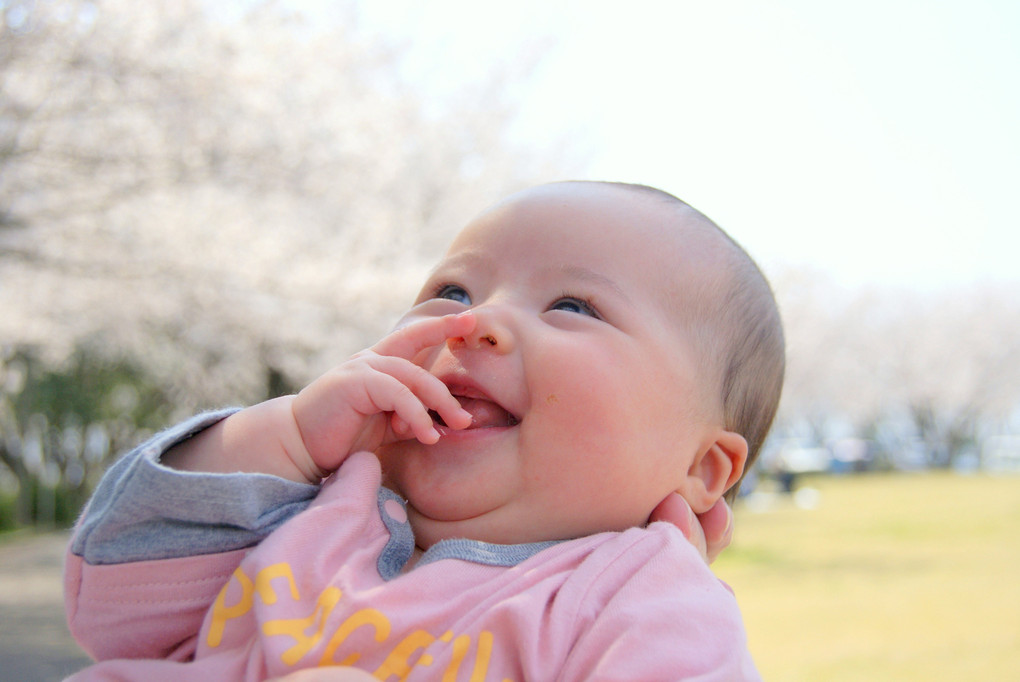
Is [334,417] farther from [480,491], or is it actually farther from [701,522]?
[701,522]

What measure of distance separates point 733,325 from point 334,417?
687 millimetres

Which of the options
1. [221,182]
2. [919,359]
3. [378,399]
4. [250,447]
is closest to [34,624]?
[221,182]

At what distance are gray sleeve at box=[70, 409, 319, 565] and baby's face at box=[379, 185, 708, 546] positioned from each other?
0.74 feet

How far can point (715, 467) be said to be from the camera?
1.43m

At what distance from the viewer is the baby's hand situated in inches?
44.6

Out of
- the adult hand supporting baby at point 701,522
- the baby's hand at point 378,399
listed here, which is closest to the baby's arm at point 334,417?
the baby's hand at point 378,399

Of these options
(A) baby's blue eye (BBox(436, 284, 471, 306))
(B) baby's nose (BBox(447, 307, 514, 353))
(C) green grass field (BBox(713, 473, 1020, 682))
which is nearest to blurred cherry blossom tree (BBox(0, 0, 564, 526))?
(A) baby's blue eye (BBox(436, 284, 471, 306))

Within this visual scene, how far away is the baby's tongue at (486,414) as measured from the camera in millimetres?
1218

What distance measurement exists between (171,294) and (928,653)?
6110mm

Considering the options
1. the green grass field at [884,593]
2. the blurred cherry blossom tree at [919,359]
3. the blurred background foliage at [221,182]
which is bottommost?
the blurred cherry blossom tree at [919,359]

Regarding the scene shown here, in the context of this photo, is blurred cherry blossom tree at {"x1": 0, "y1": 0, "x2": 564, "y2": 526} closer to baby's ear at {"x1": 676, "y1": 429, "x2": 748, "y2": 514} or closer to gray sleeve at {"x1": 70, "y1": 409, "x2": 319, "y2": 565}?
gray sleeve at {"x1": 70, "y1": 409, "x2": 319, "y2": 565}

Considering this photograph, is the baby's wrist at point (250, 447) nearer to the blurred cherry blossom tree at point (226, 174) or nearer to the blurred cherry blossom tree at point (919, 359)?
the blurred cherry blossom tree at point (226, 174)

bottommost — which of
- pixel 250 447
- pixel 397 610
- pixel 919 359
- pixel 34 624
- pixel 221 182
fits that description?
pixel 919 359

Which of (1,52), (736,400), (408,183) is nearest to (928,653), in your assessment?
(736,400)
